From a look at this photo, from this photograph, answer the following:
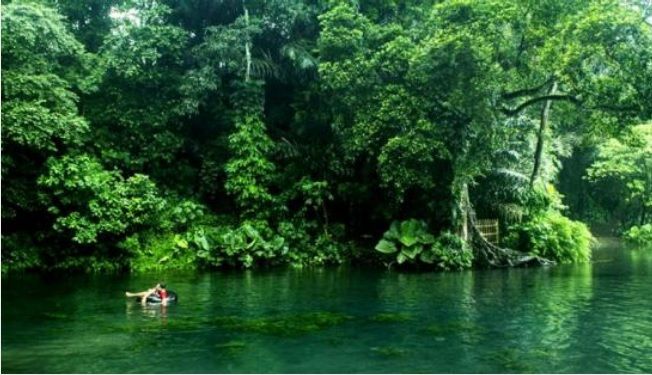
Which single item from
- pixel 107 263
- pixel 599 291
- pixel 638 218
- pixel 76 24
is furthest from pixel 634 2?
pixel 638 218

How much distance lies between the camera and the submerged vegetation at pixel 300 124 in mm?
19031

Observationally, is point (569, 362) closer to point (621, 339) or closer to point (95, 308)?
point (621, 339)

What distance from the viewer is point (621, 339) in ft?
39.1

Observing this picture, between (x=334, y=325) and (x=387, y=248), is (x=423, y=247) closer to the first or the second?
(x=387, y=248)

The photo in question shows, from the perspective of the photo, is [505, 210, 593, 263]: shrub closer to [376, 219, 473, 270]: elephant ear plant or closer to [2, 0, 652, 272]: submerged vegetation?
[2, 0, 652, 272]: submerged vegetation

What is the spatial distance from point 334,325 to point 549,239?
13.9 meters

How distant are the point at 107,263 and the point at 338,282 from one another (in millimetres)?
8153

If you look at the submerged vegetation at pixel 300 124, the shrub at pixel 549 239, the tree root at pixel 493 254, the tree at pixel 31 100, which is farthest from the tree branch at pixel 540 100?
the tree at pixel 31 100

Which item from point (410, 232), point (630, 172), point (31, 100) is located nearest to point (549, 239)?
point (410, 232)

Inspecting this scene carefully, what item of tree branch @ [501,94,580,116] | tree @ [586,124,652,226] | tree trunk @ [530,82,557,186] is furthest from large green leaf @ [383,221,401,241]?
tree @ [586,124,652,226]

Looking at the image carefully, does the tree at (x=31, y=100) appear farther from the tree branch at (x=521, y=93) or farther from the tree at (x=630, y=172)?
the tree at (x=630, y=172)

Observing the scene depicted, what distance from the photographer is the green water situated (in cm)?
1030

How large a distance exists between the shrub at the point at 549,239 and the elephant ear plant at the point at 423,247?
2.95 meters

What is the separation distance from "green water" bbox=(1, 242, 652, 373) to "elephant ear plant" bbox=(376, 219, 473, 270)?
1.81 metres
